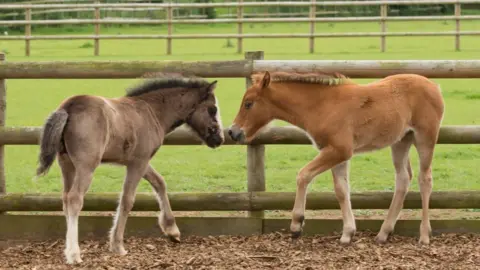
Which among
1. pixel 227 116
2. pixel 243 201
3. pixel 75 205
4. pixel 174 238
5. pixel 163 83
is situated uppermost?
pixel 163 83

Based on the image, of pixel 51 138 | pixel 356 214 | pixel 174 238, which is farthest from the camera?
pixel 356 214

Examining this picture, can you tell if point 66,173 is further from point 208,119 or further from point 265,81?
point 265,81

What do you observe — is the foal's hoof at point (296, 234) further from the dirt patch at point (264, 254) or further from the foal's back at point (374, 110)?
the foal's back at point (374, 110)

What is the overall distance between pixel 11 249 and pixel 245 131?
1967 mm

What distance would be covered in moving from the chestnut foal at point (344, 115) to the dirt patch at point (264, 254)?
192mm

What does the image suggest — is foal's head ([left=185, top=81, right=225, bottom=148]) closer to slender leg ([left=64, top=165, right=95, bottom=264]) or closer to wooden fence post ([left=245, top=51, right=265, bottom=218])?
wooden fence post ([left=245, top=51, right=265, bottom=218])

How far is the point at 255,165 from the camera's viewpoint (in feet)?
23.4

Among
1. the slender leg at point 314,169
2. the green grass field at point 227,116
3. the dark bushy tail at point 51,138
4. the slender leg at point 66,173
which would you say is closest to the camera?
the dark bushy tail at point 51,138

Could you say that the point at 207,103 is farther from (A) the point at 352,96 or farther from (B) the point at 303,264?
(B) the point at 303,264

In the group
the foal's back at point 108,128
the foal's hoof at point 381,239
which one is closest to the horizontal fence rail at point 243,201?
the foal's hoof at point 381,239

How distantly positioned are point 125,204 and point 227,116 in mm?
7361

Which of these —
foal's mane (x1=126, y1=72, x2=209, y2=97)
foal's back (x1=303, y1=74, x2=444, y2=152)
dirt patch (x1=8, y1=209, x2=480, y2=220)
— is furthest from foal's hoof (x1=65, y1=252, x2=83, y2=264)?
foal's back (x1=303, y1=74, x2=444, y2=152)

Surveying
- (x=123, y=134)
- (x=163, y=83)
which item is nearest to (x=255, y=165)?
(x=163, y=83)

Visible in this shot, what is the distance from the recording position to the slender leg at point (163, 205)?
6.82 meters
